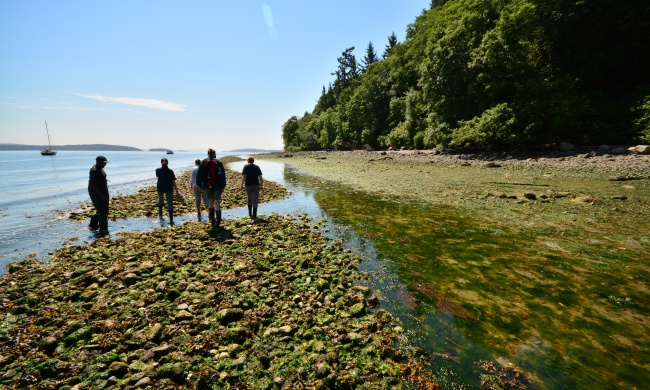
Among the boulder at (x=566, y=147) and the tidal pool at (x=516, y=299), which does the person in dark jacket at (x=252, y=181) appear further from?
the boulder at (x=566, y=147)

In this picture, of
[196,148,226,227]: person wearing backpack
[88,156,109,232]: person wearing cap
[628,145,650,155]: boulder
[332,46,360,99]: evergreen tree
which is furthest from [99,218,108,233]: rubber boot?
[332,46,360,99]: evergreen tree

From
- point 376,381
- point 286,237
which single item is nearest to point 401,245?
point 286,237

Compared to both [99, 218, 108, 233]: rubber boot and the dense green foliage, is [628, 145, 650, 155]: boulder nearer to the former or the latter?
the dense green foliage

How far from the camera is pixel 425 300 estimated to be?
6.48 metres

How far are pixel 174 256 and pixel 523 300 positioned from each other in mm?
10242

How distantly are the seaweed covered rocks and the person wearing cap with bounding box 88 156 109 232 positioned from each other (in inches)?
142

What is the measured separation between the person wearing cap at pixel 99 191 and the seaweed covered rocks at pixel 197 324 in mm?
3618

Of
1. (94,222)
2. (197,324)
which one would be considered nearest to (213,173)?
(94,222)

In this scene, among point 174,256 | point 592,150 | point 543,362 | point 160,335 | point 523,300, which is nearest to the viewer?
point 543,362

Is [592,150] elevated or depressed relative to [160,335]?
elevated

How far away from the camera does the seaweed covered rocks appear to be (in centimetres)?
412

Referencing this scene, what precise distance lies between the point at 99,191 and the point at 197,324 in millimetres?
10527

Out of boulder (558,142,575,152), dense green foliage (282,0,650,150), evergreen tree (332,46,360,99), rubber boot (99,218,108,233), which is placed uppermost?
evergreen tree (332,46,360,99)

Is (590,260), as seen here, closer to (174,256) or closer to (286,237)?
(286,237)
